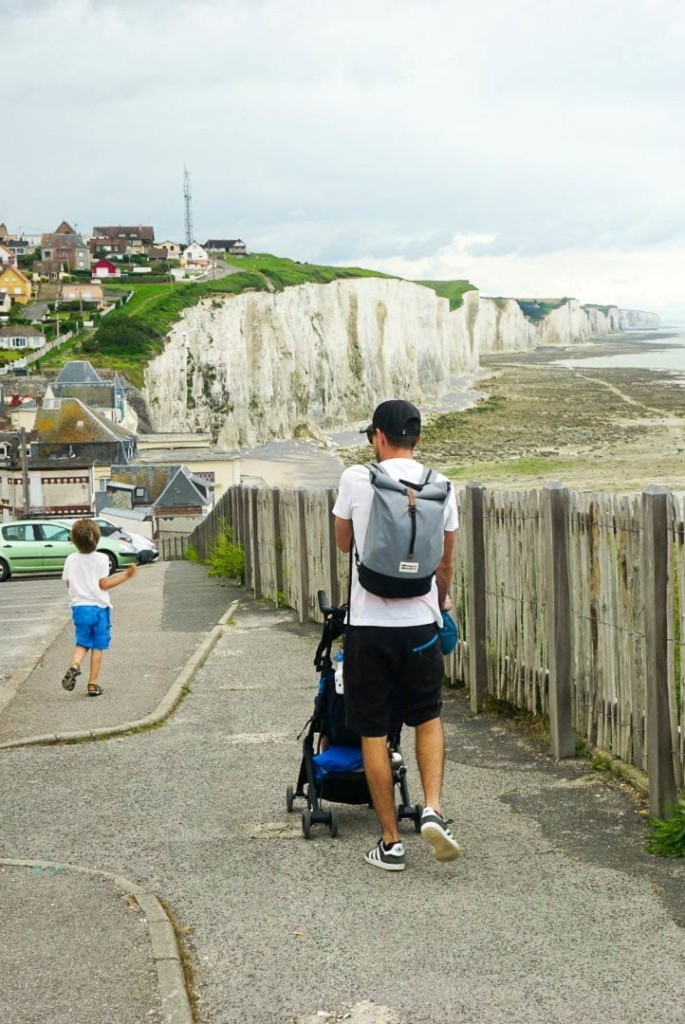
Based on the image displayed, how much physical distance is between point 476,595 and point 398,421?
3679 mm

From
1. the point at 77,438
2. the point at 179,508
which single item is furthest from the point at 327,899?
the point at 77,438

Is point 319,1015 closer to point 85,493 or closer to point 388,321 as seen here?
point 85,493

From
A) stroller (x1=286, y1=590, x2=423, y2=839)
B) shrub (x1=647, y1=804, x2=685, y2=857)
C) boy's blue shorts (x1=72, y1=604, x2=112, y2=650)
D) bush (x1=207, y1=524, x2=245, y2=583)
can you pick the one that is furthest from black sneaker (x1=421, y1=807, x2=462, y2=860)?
bush (x1=207, y1=524, x2=245, y2=583)

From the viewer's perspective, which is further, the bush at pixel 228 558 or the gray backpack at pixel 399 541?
the bush at pixel 228 558

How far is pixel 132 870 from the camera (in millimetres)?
6066

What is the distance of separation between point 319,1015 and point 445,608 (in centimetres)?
225

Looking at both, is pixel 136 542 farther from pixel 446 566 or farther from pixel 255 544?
pixel 446 566

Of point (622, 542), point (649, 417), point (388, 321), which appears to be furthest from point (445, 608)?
point (388, 321)

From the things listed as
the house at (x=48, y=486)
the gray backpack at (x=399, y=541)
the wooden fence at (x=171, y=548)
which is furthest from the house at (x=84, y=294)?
the gray backpack at (x=399, y=541)

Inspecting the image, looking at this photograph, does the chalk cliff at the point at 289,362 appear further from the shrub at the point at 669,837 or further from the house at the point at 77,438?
the shrub at the point at 669,837

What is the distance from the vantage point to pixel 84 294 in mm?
171000

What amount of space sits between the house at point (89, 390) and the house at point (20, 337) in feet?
183

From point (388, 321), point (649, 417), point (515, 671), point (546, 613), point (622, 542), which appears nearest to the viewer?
point (622, 542)

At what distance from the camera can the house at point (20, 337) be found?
466ft
